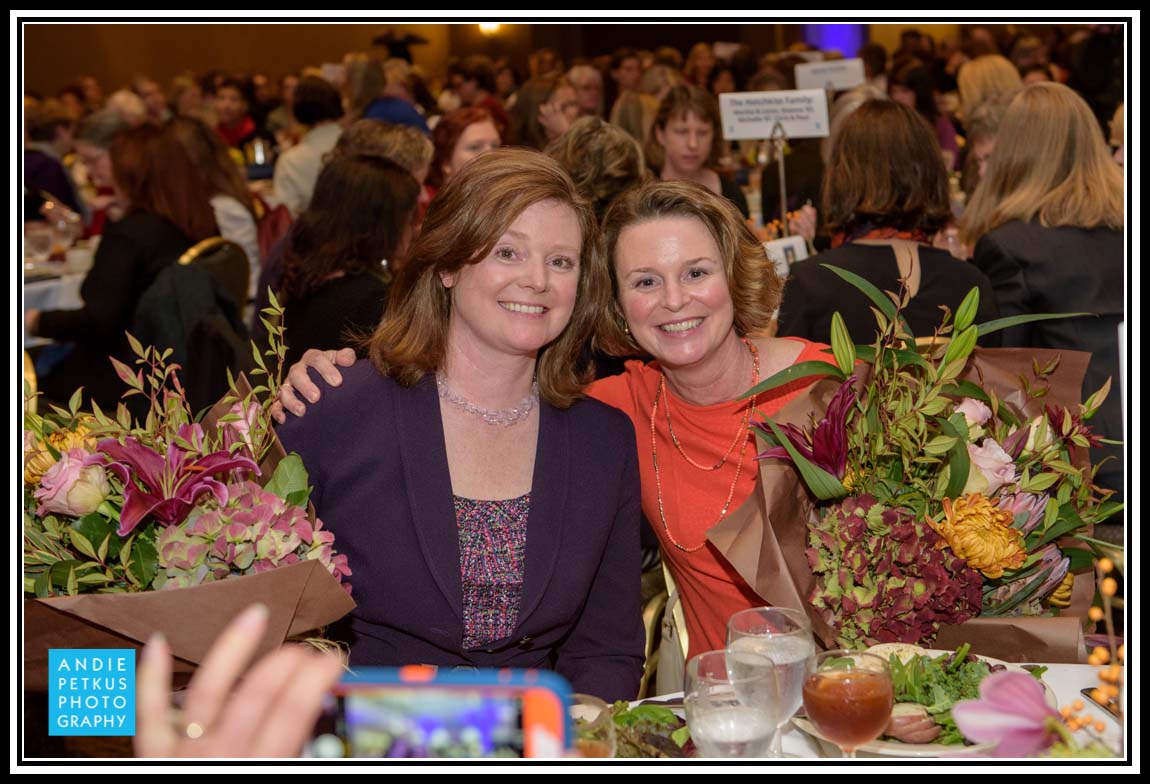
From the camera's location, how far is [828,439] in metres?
1.78

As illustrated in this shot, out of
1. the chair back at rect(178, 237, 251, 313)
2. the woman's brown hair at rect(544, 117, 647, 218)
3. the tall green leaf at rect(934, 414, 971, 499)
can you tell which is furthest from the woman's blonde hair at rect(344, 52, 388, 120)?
the tall green leaf at rect(934, 414, 971, 499)

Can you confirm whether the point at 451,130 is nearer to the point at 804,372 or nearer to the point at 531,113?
the point at 531,113

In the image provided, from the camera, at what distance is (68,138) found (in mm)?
10055

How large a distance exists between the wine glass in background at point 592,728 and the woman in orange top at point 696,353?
3.35 ft

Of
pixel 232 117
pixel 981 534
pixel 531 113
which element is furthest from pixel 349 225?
pixel 232 117

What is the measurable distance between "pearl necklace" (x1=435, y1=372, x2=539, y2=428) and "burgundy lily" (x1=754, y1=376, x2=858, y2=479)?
0.64 metres

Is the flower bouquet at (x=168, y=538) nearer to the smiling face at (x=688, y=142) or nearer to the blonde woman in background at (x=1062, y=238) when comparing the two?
the blonde woman in background at (x=1062, y=238)

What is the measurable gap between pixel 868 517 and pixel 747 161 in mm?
6692

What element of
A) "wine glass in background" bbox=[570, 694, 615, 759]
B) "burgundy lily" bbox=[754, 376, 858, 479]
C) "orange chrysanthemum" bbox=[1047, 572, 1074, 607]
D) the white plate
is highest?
"burgundy lily" bbox=[754, 376, 858, 479]

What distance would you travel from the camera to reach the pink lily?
1.08 m

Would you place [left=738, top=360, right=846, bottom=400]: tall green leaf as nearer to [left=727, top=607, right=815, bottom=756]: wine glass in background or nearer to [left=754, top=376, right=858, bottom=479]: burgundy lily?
[left=754, top=376, right=858, bottom=479]: burgundy lily

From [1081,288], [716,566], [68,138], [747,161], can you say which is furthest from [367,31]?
[716,566]

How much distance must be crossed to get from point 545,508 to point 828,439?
617 mm

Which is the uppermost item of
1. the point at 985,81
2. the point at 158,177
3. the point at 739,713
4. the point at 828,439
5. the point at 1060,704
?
the point at 985,81
